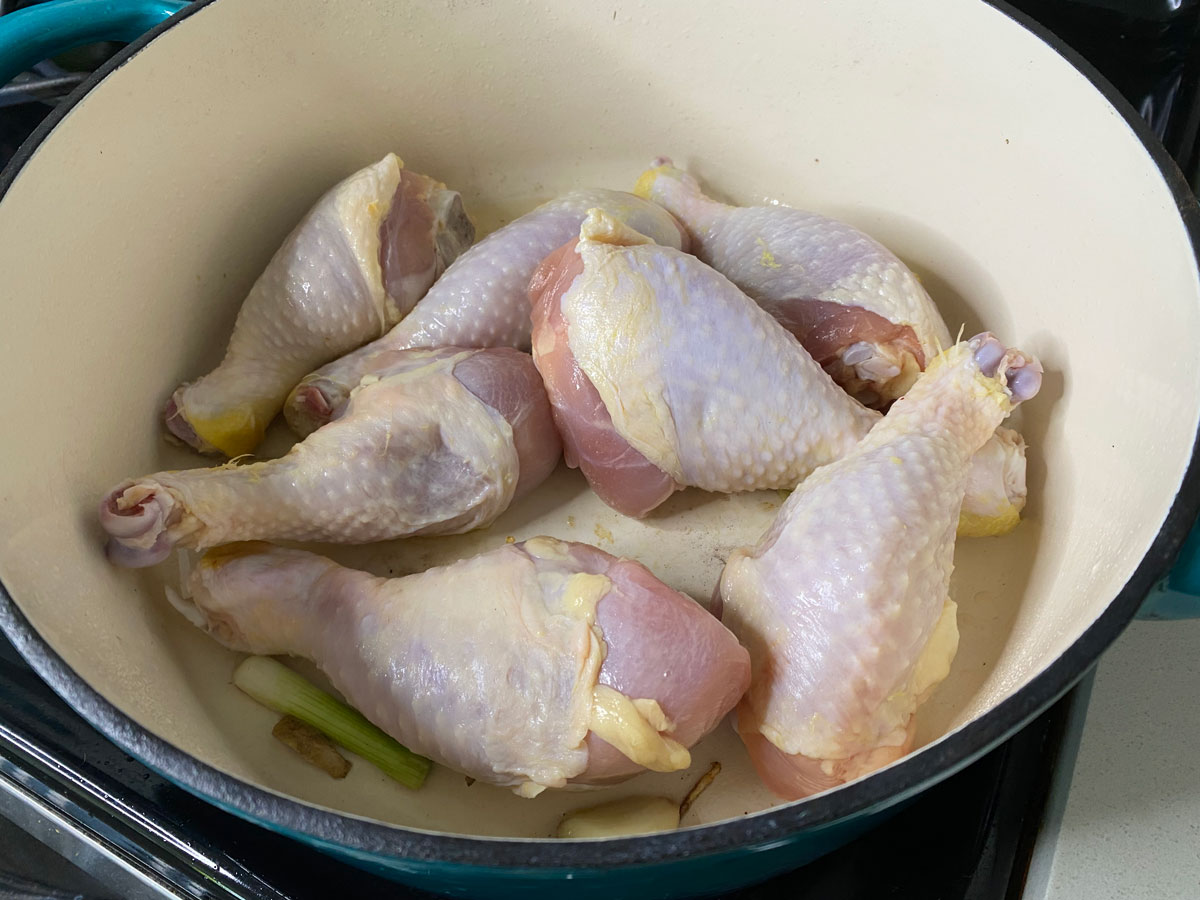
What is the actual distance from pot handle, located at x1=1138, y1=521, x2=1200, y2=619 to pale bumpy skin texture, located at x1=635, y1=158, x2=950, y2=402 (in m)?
0.41

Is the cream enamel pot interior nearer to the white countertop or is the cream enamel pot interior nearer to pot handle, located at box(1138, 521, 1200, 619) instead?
pot handle, located at box(1138, 521, 1200, 619)

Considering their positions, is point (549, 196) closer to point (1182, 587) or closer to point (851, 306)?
point (851, 306)

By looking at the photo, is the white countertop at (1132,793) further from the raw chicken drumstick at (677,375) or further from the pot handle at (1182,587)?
the raw chicken drumstick at (677,375)

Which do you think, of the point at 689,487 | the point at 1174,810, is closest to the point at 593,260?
the point at 689,487

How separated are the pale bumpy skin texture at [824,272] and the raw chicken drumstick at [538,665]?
411mm

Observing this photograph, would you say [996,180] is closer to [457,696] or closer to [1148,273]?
[1148,273]

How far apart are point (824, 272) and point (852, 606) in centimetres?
46

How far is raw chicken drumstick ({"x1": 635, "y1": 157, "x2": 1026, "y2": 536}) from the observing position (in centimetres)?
109

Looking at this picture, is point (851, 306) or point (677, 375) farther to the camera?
point (851, 306)

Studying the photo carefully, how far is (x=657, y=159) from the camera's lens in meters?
1.38

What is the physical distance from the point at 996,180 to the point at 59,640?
1.10 metres

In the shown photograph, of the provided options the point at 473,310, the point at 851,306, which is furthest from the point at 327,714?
the point at 851,306

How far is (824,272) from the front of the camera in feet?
3.84

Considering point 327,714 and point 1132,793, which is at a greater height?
point 1132,793
